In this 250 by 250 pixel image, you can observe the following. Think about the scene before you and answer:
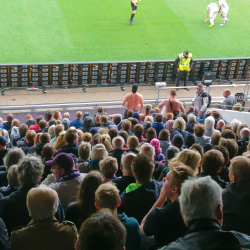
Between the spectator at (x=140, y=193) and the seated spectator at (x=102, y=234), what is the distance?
1210 mm

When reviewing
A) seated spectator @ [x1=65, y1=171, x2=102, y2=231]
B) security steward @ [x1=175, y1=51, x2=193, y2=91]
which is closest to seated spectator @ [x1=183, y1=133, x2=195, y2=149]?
seated spectator @ [x1=65, y1=171, x2=102, y2=231]

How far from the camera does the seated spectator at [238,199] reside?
10.4ft

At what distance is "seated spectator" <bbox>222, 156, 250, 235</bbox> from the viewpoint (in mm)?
3180

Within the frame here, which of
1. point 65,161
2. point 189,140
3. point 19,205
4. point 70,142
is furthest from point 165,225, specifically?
point 189,140

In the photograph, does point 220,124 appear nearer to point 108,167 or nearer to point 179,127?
point 179,127

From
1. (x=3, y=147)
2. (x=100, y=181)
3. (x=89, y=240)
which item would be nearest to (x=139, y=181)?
(x=100, y=181)

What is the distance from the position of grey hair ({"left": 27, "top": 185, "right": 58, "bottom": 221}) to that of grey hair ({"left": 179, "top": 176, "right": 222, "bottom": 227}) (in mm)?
984

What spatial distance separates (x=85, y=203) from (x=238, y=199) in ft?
4.42

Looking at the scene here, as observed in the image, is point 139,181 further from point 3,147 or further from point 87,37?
point 87,37

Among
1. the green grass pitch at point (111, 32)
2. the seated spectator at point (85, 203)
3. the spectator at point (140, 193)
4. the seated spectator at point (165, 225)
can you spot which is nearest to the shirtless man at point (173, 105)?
the green grass pitch at point (111, 32)

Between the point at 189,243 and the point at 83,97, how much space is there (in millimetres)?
9261

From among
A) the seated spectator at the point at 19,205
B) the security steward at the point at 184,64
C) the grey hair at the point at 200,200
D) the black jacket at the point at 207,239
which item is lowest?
the seated spectator at the point at 19,205

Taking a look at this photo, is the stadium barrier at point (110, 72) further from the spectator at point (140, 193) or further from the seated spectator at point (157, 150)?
the spectator at point (140, 193)

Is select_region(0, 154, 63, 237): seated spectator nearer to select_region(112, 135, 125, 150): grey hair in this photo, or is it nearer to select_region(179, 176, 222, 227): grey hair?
Answer: select_region(179, 176, 222, 227): grey hair
